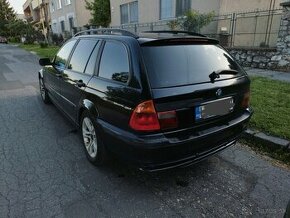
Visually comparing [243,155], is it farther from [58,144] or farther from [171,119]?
[58,144]

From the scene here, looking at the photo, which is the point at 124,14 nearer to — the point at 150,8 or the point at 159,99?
the point at 150,8

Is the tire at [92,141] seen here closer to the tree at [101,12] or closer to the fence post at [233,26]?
the fence post at [233,26]

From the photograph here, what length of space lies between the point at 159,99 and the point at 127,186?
1162 mm

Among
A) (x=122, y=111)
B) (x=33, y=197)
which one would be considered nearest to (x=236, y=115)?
(x=122, y=111)

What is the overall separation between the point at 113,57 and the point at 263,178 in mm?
2272

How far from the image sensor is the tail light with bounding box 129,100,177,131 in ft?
7.89

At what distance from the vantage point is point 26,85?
27.4 feet

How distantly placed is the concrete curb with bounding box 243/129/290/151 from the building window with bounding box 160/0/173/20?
37.1 ft

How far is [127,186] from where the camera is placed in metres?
2.94

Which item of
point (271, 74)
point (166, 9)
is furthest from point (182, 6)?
point (271, 74)

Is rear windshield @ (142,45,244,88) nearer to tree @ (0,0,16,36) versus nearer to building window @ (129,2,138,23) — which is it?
building window @ (129,2,138,23)

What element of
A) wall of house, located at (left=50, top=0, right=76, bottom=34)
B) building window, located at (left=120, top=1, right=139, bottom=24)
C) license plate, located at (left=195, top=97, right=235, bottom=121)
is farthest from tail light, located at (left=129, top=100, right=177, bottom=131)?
wall of house, located at (left=50, top=0, right=76, bottom=34)

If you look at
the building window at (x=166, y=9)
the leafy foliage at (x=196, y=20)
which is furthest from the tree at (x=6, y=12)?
the leafy foliage at (x=196, y=20)

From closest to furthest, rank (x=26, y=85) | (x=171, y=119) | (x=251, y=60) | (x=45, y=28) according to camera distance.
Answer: (x=171, y=119) → (x=26, y=85) → (x=251, y=60) → (x=45, y=28)
